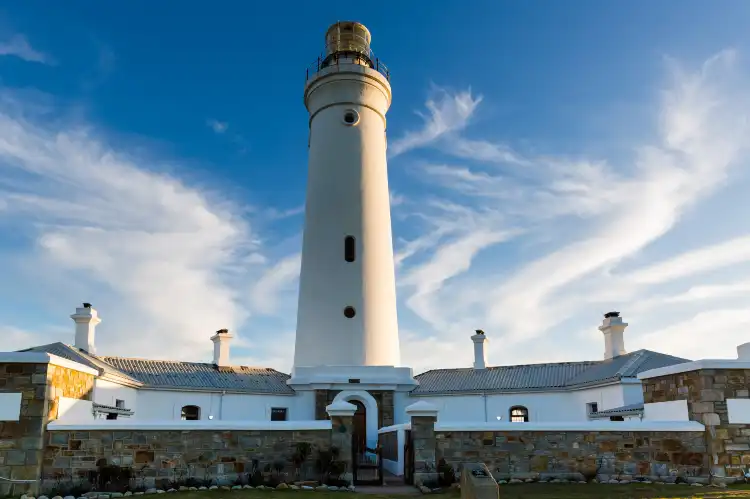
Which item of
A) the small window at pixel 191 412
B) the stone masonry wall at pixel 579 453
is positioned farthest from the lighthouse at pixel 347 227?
the stone masonry wall at pixel 579 453

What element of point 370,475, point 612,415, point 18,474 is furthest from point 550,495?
point 18,474

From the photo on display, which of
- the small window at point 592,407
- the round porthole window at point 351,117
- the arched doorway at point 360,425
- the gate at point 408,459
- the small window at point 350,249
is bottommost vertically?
the gate at point 408,459

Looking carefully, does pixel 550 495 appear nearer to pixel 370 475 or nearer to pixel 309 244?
pixel 370 475

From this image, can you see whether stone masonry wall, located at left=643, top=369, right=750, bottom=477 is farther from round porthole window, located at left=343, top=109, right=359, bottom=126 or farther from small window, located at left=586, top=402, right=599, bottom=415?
round porthole window, located at left=343, top=109, right=359, bottom=126

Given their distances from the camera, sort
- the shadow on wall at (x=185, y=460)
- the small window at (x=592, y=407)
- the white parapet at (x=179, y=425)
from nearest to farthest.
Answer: the shadow on wall at (x=185, y=460)
the white parapet at (x=179, y=425)
the small window at (x=592, y=407)

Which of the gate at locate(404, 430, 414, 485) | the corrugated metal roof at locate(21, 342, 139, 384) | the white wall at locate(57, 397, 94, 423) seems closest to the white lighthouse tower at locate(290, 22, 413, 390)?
the corrugated metal roof at locate(21, 342, 139, 384)

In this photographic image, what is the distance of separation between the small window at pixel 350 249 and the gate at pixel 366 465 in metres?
6.18

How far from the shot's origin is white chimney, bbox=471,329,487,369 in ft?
90.2

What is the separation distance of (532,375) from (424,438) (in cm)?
1184

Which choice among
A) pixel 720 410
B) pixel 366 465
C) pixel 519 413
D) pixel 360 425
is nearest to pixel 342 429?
pixel 366 465

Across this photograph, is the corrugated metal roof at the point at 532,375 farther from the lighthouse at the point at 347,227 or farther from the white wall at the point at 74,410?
the white wall at the point at 74,410

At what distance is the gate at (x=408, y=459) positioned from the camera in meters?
15.2

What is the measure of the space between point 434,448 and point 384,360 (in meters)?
8.60

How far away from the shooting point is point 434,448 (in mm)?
14945
